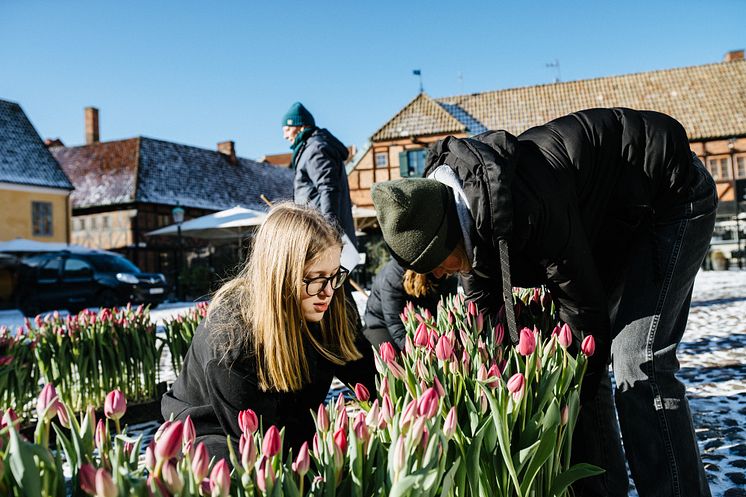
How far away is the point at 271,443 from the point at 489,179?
972 millimetres

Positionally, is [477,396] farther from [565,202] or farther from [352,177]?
[352,177]

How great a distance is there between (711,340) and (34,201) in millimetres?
23351

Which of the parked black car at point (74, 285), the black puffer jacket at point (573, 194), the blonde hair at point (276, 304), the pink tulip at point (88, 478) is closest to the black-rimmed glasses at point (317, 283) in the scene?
the blonde hair at point (276, 304)

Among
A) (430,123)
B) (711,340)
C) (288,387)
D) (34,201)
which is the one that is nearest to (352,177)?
(430,123)

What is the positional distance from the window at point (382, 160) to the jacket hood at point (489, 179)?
828 inches

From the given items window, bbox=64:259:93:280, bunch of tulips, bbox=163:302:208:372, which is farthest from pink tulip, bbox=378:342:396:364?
window, bbox=64:259:93:280

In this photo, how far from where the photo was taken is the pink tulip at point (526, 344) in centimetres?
157

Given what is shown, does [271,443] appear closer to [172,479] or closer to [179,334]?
[172,479]

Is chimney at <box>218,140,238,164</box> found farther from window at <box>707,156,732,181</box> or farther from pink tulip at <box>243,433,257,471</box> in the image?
pink tulip at <box>243,433,257,471</box>

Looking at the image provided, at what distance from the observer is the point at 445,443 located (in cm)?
112

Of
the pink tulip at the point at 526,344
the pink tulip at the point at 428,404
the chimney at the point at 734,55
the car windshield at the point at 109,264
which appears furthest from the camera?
the chimney at the point at 734,55

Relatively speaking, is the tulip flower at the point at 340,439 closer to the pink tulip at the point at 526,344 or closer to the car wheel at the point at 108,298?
the pink tulip at the point at 526,344

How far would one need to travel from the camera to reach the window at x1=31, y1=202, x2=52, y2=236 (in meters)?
22.7

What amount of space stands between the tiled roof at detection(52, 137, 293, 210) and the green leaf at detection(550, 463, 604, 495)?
26545 millimetres
